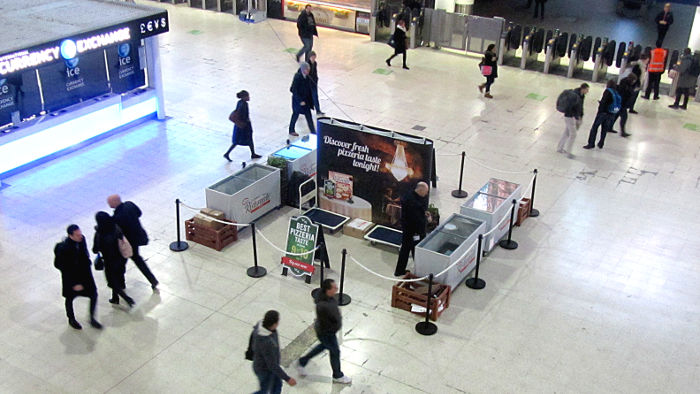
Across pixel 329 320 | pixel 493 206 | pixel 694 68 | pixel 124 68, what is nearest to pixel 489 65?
pixel 694 68

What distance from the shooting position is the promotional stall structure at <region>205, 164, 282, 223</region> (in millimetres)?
11945

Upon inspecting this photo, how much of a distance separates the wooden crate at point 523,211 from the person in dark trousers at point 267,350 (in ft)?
19.9

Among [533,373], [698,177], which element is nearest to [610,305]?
[533,373]

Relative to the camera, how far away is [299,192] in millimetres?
12430

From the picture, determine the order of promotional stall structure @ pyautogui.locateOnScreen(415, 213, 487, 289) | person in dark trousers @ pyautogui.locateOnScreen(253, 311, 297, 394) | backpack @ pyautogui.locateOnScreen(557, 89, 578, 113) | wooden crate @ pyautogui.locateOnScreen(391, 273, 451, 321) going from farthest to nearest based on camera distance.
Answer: backpack @ pyautogui.locateOnScreen(557, 89, 578, 113) < promotional stall structure @ pyautogui.locateOnScreen(415, 213, 487, 289) < wooden crate @ pyautogui.locateOnScreen(391, 273, 451, 321) < person in dark trousers @ pyautogui.locateOnScreen(253, 311, 297, 394)

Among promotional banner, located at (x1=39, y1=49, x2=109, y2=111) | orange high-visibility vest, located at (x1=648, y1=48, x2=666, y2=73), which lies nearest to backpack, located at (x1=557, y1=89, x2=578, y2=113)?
orange high-visibility vest, located at (x1=648, y1=48, x2=666, y2=73)

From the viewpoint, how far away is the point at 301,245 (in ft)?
35.9

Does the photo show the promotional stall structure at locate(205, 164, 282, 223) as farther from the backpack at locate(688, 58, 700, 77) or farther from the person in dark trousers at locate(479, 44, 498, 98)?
the backpack at locate(688, 58, 700, 77)

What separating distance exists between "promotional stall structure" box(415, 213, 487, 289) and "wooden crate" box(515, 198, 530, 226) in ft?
4.13

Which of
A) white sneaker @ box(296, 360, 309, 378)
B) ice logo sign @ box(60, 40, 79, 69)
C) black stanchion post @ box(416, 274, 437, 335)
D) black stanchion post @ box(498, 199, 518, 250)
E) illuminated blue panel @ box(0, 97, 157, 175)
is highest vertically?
ice logo sign @ box(60, 40, 79, 69)

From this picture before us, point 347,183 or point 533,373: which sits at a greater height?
point 347,183

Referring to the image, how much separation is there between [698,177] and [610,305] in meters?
5.64

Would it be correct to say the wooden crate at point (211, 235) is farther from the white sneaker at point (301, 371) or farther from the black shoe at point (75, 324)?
the white sneaker at point (301, 371)

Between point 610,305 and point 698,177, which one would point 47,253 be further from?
point 698,177
